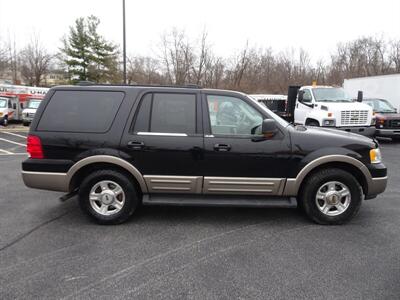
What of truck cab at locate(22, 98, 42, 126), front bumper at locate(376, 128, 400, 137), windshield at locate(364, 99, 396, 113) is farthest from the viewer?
truck cab at locate(22, 98, 42, 126)

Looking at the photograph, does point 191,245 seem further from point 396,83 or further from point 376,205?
point 396,83

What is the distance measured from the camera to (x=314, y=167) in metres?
3.95

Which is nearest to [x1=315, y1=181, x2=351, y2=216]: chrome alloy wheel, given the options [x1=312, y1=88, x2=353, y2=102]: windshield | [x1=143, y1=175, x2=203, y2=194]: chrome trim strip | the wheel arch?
[x1=143, y1=175, x2=203, y2=194]: chrome trim strip

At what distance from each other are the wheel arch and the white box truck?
1470cm

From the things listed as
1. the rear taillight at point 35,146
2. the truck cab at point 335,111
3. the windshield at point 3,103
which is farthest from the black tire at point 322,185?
the windshield at point 3,103

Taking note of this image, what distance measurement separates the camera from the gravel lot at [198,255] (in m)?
2.70

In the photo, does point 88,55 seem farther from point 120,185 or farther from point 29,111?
point 120,185

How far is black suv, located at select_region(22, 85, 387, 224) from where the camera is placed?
394 cm

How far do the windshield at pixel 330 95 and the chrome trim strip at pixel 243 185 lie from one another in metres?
7.64

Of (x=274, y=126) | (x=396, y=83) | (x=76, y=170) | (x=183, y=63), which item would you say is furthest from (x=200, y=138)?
(x=183, y=63)

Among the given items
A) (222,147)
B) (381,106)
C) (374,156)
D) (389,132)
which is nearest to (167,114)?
(222,147)

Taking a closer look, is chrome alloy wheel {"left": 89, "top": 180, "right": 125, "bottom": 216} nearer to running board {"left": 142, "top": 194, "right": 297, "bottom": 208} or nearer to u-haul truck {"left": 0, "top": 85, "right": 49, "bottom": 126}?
running board {"left": 142, "top": 194, "right": 297, "bottom": 208}

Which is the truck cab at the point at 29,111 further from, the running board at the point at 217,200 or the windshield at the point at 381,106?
the windshield at the point at 381,106

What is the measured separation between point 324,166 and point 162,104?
2.32m
